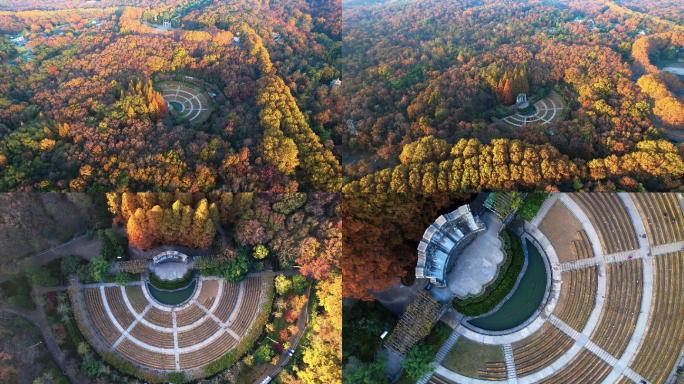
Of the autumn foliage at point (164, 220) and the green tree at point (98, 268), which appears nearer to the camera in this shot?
the autumn foliage at point (164, 220)

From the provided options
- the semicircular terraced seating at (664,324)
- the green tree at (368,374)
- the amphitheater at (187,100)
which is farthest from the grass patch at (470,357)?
the amphitheater at (187,100)

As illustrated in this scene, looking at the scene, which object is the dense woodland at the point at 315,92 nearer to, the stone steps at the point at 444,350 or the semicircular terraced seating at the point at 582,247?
the semicircular terraced seating at the point at 582,247

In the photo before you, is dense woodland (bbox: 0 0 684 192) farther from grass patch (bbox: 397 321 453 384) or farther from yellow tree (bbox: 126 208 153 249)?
grass patch (bbox: 397 321 453 384)

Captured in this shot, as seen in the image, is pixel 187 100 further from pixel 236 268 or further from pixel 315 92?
pixel 236 268

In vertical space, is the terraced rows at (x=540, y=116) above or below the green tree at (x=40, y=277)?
above

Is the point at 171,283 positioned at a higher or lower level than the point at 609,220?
lower

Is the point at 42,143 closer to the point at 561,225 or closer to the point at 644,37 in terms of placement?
the point at 561,225

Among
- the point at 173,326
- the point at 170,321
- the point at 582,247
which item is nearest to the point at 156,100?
the point at 170,321
